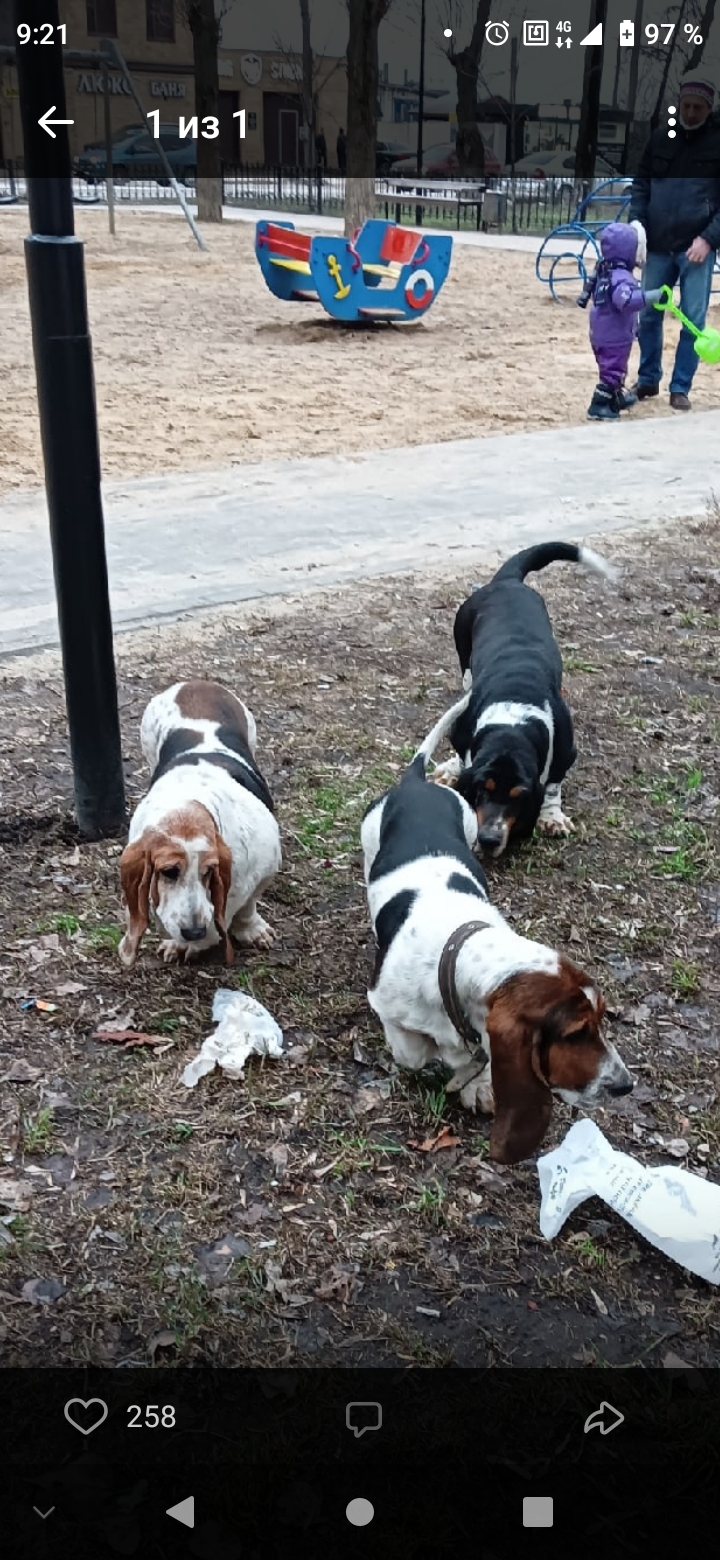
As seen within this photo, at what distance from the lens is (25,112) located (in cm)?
342

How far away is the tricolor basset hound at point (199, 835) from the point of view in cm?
329

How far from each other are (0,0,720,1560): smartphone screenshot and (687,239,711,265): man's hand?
3.59m

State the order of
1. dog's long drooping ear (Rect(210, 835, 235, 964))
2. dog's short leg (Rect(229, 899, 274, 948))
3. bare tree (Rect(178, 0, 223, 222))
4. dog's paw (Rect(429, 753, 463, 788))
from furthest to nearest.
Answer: dog's paw (Rect(429, 753, 463, 788)) → dog's short leg (Rect(229, 899, 274, 948)) → dog's long drooping ear (Rect(210, 835, 235, 964)) → bare tree (Rect(178, 0, 223, 222))

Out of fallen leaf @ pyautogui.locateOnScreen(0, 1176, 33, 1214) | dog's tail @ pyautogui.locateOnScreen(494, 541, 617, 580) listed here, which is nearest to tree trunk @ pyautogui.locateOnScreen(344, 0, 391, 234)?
dog's tail @ pyautogui.locateOnScreen(494, 541, 617, 580)

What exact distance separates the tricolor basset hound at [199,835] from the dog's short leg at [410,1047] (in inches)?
20.9

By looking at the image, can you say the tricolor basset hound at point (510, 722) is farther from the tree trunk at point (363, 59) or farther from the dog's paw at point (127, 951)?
the tree trunk at point (363, 59)

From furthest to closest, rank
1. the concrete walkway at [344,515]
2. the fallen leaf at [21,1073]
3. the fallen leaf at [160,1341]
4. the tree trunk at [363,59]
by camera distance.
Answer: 1. the concrete walkway at [344,515]
2. the tree trunk at [363,59]
3. the fallen leaf at [21,1073]
4. the fallen leaf at [160,1341]

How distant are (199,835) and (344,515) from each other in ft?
15.7

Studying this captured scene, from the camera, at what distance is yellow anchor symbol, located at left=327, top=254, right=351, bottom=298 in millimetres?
14262

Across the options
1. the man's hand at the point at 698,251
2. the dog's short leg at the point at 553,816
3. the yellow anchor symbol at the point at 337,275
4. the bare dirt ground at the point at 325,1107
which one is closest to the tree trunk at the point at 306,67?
the bare dirt ground at the point at 325,1107
